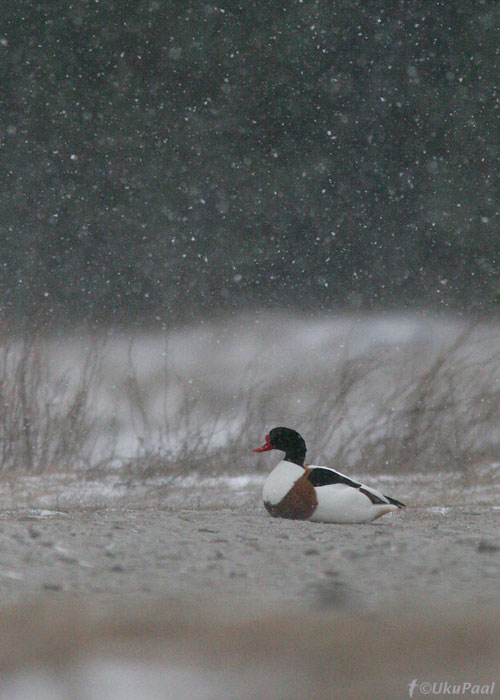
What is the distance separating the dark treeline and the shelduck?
4.01 m

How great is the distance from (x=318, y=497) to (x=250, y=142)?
4.74 metres

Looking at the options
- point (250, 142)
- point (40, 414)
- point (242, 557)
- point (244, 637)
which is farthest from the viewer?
point (250, 142)

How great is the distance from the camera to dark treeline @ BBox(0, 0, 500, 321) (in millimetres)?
7375

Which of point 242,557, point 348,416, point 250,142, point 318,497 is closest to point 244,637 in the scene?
point 242,557

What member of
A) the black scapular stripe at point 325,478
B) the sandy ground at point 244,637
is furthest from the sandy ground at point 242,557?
the black scapular stripe at point 325,478

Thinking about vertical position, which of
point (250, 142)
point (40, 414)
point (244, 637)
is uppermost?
point (250, 142)

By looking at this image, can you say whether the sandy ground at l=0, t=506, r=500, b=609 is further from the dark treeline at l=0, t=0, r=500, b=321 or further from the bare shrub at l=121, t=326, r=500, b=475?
the dark treeline at l=0, t=0, r=500, b=321

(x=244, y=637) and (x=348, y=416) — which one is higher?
(x=244, y=637)

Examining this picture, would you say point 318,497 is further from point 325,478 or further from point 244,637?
point 244,637

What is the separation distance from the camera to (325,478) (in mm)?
3318

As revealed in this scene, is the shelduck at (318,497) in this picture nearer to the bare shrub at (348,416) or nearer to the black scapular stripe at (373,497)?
the black scapular stripe at (373,497)

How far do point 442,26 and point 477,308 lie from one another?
7.87 feet

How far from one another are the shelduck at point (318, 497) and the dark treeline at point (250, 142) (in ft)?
13.2

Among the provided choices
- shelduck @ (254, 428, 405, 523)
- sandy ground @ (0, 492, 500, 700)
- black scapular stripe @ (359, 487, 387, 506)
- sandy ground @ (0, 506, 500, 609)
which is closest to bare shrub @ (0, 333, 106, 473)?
Result: sandy ground @ (0, 506, 500, 609)
